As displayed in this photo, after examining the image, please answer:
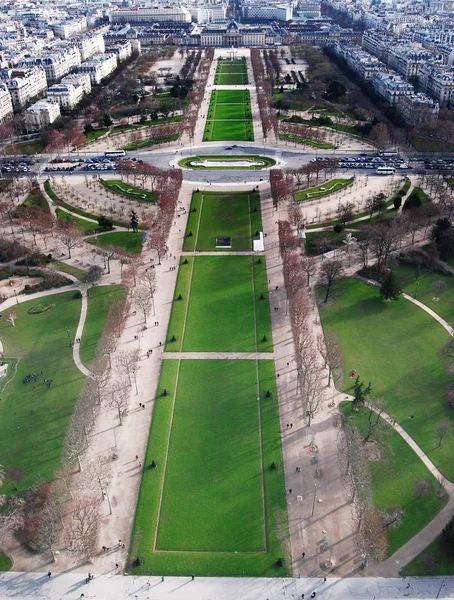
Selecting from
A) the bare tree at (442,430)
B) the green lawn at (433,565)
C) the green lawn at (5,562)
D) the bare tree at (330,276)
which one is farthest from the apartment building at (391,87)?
the green lawn at (5,562)

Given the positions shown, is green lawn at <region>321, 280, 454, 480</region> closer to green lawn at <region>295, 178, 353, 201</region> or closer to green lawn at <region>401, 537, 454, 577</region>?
green lawn at <region>401, 537, 454, 577</region>

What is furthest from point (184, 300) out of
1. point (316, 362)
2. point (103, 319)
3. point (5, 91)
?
point (5, 91)

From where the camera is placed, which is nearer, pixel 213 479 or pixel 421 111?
pixel 213 479

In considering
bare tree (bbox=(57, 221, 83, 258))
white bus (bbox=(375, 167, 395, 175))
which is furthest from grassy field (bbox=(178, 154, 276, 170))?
bare tree (bbox=(57, 221, 83, 258))

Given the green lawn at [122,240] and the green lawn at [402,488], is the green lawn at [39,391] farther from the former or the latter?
the green lawn at [402,488]

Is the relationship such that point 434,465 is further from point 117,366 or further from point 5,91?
point 5,91

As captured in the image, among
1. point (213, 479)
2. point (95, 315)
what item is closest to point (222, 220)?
point (95, 315)

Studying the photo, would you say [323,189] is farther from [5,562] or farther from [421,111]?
[5,562]
